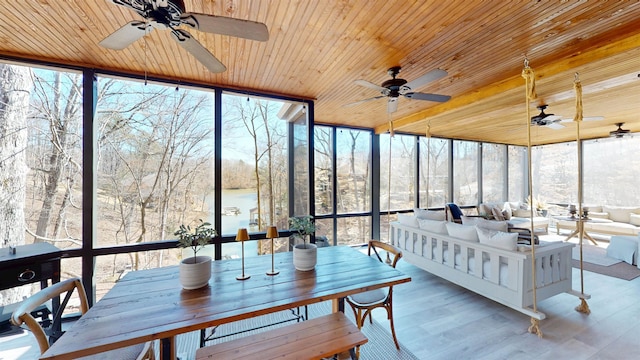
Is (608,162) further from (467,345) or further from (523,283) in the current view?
(467,345)

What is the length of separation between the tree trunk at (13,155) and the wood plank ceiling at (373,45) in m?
0.54

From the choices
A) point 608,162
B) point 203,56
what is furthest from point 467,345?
point 608,162

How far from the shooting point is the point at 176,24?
4.95 ft

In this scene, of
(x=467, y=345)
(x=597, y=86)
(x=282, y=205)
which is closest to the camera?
(x=467, y=345)

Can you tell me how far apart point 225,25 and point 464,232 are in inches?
139

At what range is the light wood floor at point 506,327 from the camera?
2199mm

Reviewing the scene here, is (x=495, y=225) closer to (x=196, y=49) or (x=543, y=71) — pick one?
(x=543, y=71)

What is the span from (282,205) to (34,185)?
10.6ft

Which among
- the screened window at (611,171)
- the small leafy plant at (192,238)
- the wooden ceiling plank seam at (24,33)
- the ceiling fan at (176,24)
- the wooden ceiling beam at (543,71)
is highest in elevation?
the wooden ceiling plank seam at (24,33)

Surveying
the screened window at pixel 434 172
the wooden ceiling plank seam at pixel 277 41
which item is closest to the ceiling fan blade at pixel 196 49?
the wooden ceiling plank seam at pixel 277 41

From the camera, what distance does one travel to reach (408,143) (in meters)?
6.37

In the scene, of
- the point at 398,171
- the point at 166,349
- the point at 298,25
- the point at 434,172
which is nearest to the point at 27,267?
the point at 166,349

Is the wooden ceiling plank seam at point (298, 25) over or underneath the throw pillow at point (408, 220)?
over

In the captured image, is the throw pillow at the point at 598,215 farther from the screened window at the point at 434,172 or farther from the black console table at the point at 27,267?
Result: the black console table at the point at 27,267
